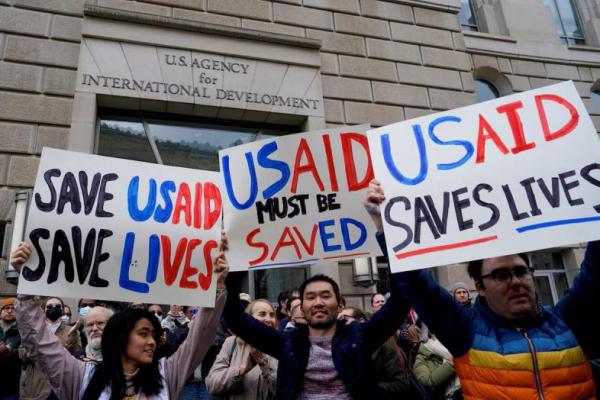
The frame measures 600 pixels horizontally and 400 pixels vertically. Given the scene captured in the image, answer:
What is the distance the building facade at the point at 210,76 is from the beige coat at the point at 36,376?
75.1 inches

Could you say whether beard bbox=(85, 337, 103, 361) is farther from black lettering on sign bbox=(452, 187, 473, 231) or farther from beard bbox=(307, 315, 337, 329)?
black lettering on sign bbox=(452, 187, 473, 231)

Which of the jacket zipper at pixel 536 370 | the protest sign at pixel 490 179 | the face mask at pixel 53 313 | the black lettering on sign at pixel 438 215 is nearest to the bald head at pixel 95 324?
the face mask at pixel 53 313

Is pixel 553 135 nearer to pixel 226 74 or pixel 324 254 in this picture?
pixel 324 254

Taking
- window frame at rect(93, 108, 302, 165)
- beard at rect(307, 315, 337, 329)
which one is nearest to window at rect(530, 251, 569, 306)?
window frame at rect(93, 108, 302, 165)

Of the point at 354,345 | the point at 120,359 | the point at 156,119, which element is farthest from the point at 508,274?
the point at 156,119

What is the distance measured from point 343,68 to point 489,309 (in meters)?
7.30

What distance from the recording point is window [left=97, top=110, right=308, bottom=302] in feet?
25.3

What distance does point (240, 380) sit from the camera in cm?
328

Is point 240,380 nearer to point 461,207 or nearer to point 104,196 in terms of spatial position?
point 104,196

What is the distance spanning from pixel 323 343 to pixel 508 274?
1182 mm

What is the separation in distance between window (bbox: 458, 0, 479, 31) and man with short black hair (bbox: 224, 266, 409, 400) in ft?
36.5

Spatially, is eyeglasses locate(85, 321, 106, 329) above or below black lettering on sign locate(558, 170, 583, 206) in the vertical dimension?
below

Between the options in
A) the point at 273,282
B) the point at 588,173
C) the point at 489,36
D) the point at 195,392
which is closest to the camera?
the point at 588,173

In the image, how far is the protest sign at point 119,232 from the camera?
114 inches
